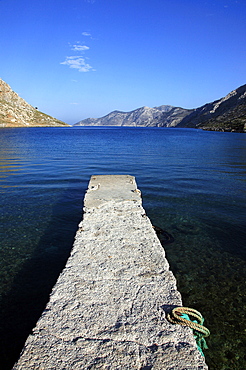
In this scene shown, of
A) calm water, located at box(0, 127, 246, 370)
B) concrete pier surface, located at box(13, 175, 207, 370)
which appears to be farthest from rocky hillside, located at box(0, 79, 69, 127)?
concrete pier surface, located at box(13, 175, 207, 370)

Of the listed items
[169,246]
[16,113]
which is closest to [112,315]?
[169,246]

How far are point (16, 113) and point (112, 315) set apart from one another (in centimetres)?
15004

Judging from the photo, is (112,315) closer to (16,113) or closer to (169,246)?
(169,246)

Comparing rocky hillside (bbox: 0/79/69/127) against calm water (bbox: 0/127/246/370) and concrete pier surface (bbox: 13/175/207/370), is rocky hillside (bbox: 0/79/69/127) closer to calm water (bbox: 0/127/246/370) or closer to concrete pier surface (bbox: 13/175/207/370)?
calm water (bbox: 0/127/246/370)

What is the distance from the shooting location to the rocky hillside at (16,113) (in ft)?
408

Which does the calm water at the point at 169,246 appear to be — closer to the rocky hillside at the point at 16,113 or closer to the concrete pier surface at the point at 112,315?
the concrete pier surface at the point at 112,315

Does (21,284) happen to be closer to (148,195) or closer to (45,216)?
(45,216)

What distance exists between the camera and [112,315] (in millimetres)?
3338

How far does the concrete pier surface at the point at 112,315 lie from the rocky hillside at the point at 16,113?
123 meters

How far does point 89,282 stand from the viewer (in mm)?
3996

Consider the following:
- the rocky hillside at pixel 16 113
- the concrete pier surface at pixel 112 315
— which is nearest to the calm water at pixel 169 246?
the concrete pier surface at pixel 112 315

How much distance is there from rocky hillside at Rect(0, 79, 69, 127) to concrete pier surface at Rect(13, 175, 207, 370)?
123147 millimetres

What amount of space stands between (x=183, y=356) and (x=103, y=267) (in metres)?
1.97

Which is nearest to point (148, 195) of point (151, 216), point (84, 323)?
point (151, 216)
